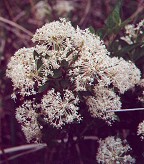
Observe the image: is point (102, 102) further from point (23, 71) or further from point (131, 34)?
point (131, 34)

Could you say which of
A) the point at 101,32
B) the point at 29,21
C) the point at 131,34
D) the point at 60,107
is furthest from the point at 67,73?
the point at 29,21

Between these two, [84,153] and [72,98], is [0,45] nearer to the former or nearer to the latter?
[84,153]

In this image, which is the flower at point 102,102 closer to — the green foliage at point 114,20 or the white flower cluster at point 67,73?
the white flower cluster at point 67,73

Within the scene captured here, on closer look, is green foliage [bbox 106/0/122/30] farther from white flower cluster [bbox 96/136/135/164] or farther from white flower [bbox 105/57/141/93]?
white flower cluster [bbox 96/136/135/164]

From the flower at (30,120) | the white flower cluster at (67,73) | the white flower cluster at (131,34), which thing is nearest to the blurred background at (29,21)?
the white flower cluster at (131,34)

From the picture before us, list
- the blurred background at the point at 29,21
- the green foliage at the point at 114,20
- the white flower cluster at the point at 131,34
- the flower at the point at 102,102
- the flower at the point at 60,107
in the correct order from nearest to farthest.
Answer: the flower at the point at 60,107 → the flower at the point at 102,102 → the green foliage at the point at 114,20 → the white flower cluster at the point at 131,34 → the blurred background at the point at 29,21

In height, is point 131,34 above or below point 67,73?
above
